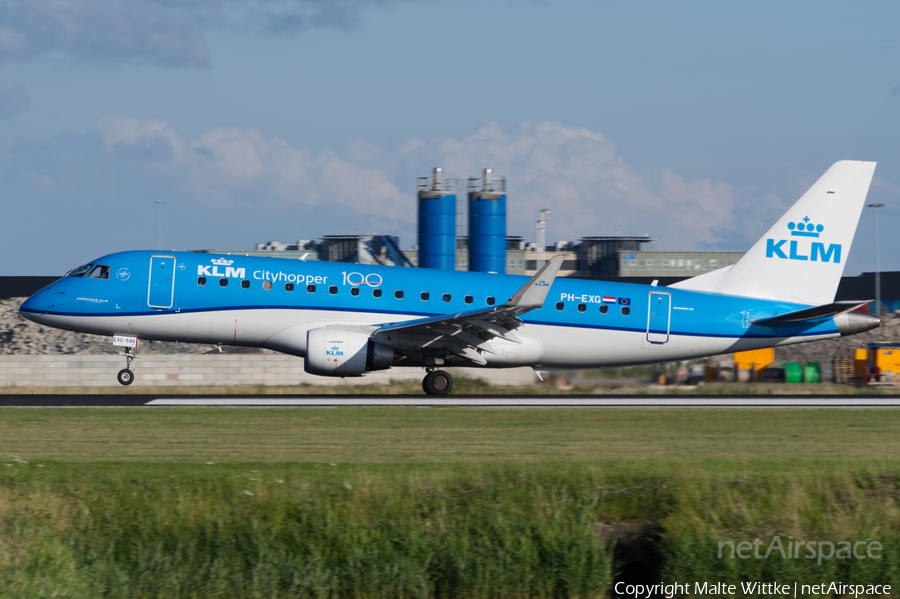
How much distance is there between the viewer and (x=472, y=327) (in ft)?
86.1

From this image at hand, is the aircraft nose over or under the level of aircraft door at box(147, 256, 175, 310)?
under

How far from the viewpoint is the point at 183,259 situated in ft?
87.7

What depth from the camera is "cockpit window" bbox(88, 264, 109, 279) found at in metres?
26.7

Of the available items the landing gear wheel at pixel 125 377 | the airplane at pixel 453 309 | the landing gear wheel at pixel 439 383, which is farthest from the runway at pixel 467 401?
the airplane at pixel 453 309

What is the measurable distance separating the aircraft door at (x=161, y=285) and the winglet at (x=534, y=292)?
9.71m

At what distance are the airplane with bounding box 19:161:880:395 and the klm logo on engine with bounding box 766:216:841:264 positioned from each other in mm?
32

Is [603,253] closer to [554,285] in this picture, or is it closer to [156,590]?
[554,285]

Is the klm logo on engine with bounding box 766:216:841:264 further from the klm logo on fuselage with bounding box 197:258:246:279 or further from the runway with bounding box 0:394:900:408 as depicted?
the klm logo on fuselage with bounding box 197:258:246:279

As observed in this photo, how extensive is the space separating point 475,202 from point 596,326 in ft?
106

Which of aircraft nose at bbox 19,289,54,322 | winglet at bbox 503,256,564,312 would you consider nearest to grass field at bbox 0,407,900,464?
winglet at bbox 503,256,564,312

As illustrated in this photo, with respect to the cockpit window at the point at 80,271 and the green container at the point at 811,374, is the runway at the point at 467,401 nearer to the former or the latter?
the cockpit window at the point at 80,271

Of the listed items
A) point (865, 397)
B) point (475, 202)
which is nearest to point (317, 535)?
point (865, 397)

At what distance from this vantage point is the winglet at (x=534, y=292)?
80.9 ft

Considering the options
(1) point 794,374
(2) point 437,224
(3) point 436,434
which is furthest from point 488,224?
(3) point 436,434
